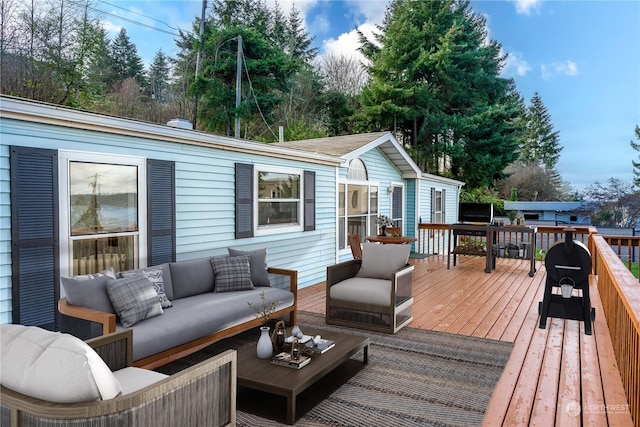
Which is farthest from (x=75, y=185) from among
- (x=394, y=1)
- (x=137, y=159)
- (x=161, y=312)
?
(x=394, y=1)

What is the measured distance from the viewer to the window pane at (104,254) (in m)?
3.80

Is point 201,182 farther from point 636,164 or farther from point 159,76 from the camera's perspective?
point 636,164

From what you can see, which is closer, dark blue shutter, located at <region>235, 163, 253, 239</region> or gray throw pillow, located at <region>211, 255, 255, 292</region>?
gray throw pillow, located at <region>211, 255, 255, 292</region>

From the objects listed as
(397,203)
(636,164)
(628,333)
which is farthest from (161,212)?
(636,164)

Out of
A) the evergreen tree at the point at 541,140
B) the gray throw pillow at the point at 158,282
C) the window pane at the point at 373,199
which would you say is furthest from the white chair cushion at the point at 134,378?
the evergreen tree at the point at 541,140

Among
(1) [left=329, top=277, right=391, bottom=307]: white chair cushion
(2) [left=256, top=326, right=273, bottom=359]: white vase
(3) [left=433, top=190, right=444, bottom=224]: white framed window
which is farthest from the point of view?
(3) [left=433, top=190, right=444, bottom=224]: white framed window

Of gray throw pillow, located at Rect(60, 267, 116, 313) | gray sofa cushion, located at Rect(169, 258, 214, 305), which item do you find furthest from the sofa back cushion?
gray throw pillow, located at Rect(60, 267, 116, 313)

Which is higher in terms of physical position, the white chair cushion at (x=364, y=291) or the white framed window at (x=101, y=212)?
the white framed window at (x=101, y=212)

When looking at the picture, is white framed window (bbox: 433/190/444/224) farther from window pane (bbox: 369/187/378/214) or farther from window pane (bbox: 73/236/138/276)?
window pane (bbox: 73/236/138/276)

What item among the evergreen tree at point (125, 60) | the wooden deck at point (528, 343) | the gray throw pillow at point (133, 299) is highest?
the evergreen tree at point (125, 60)

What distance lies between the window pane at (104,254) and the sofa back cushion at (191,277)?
497 millimetres

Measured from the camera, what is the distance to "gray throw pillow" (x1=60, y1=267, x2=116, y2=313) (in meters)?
3.11

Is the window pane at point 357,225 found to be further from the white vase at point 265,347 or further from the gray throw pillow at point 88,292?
the gray throw pillow at point 88,292

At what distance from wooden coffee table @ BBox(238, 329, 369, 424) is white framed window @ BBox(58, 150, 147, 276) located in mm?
1856
